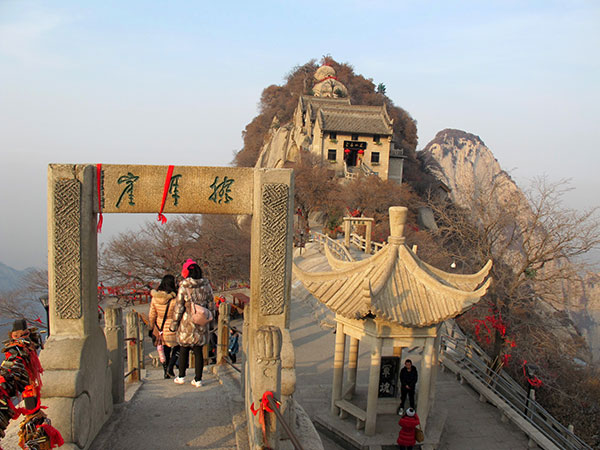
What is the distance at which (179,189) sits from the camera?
4.57 metres

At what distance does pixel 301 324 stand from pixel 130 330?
26.9 ft

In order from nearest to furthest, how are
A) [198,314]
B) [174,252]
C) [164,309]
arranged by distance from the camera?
[198,314] → [164,309] → [174,252]

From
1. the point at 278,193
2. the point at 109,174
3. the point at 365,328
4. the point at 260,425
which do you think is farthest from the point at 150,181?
the point at 365,328

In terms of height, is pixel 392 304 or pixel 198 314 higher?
pixel 198 314

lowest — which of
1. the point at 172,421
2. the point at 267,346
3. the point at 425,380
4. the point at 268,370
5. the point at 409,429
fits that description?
the point at 409,429

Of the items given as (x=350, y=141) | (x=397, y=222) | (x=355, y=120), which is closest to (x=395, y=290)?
(x=397, y=222)

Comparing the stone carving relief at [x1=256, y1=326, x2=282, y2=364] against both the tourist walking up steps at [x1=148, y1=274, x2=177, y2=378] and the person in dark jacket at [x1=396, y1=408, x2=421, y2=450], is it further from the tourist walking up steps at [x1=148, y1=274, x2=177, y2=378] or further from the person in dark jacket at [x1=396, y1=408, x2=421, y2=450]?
the person in dark jacket at [x1=396, y1=408, x2=421, y2=450]

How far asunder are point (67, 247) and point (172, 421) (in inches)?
86.4

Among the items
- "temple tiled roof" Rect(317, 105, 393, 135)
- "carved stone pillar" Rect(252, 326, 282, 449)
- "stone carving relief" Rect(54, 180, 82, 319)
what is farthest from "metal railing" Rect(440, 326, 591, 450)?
"temple tiled roof" Rect(317, 105, 393, 135)

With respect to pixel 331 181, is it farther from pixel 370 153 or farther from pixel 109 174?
pixel 109 174

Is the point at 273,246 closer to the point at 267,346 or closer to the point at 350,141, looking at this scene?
the point at 267,346

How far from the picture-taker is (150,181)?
4.50 meters

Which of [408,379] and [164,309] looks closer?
[164,309]

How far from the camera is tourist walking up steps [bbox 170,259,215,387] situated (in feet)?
17.1
